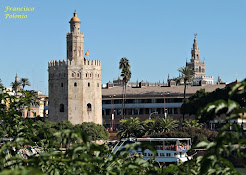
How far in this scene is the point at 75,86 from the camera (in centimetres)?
7569

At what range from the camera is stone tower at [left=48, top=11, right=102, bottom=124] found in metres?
74.9

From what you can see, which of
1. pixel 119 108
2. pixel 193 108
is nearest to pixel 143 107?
pixel 119 108

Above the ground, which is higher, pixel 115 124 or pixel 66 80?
pixel 66 80

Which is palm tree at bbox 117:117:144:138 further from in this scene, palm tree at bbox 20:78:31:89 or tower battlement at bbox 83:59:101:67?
palm tree at bbox 20:78:31:89

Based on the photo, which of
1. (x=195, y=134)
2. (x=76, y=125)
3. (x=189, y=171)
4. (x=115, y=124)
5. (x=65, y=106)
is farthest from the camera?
(x=115, y=124)

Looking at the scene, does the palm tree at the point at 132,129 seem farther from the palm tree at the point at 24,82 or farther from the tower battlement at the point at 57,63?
the palm tree at the point at 24,82

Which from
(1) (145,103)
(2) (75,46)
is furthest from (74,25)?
(1) (145,103)

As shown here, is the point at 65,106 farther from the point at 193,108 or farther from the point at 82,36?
the point at 193,108

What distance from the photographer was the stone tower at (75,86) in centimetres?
7488

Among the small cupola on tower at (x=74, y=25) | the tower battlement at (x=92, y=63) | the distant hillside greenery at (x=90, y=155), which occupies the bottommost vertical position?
the distant hillside greenery at (x=90, y=155)

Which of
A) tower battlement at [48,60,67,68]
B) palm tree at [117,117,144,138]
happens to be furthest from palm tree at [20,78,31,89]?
palm tree at [117,117,144,138]

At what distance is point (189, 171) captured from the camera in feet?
32.1

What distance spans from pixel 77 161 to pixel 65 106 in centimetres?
6804

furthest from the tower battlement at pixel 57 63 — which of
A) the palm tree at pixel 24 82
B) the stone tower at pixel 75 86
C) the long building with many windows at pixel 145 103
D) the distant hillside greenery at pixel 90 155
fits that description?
the distant hillside greenery at pixel 90 155
